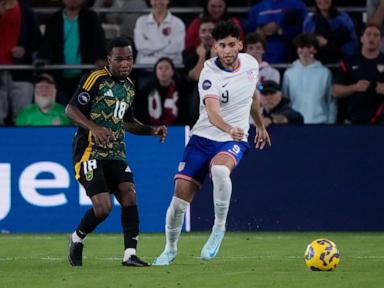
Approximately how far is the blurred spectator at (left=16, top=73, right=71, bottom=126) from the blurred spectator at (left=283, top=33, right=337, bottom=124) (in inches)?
128

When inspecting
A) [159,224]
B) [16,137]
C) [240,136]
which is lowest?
[159,224]

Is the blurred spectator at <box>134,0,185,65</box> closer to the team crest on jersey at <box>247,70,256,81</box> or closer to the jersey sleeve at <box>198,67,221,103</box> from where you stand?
the team crest on jersey at <box>247,70,256,81</box>

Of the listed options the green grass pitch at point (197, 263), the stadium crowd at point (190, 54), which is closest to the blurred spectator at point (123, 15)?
the stadium crowd at point (190, 54)

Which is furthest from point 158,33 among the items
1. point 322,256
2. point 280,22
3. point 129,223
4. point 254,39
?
point 322,256

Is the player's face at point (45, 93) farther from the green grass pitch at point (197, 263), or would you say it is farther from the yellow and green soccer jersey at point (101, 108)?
the yellow and green soccer jersey at point (101, 108)

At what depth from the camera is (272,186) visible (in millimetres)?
16078

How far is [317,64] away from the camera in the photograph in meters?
17.4

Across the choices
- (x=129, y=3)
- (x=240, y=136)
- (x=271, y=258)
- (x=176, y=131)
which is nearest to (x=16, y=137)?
(x=176, y=131)

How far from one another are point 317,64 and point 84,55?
134 inches

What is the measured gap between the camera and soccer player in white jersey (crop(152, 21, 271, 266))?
1146 cm

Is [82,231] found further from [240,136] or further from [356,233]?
[356,233]

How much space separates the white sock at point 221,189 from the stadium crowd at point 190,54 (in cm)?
530

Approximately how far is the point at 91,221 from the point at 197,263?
1.14m

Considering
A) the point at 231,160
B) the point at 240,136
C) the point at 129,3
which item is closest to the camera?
the point at 240,136
